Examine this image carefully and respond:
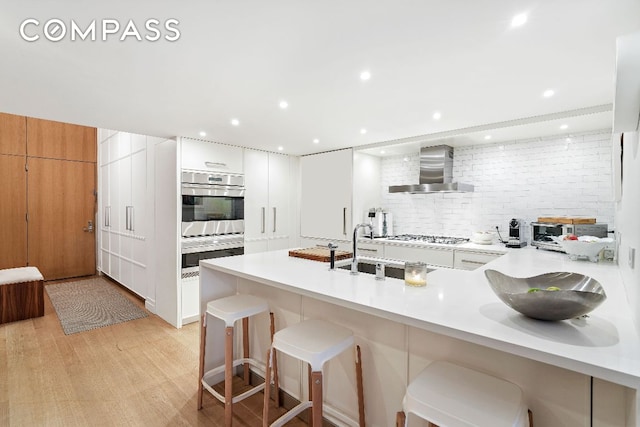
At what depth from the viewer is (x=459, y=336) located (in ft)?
3.52

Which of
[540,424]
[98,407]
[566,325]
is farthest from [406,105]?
[98,407]

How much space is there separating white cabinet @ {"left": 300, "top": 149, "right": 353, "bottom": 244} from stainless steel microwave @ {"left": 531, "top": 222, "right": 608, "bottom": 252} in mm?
2145

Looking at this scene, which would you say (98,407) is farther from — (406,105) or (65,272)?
(65,272)

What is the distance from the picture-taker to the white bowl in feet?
7.78

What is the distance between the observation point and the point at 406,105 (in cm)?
262

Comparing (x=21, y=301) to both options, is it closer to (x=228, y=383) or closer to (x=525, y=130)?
(x=228, y=383)

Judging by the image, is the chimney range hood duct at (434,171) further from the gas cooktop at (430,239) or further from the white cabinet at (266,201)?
the white cabinet at (266,201)

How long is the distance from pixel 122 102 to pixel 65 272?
5063 millimetres

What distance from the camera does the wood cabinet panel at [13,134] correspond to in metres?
5.14

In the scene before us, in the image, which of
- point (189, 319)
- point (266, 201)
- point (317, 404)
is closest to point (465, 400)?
point (317, 404)

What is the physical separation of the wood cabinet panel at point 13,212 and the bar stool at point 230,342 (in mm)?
5313

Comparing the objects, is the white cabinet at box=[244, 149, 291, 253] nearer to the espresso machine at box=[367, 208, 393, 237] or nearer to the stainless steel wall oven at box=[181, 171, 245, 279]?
the stainless steel wall oven at box=[181, 171, 245, 279]

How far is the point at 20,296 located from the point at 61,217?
2.50 meters

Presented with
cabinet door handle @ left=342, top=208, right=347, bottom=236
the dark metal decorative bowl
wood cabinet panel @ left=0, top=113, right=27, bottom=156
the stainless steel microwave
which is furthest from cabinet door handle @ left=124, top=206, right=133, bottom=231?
the stainless steel microwave
